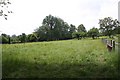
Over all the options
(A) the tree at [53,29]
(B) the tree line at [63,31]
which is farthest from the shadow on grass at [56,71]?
(A) the tree at [53,29]

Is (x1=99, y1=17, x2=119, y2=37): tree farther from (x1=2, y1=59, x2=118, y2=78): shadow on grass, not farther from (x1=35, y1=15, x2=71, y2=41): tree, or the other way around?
(x1=2, y1=59, x2=118, y2=78): shadow on grass

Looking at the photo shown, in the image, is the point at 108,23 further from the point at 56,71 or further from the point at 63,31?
the point at 56,71

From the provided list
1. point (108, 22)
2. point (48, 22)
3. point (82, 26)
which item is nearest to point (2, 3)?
point (108, 22)

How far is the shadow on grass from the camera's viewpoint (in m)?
7.83

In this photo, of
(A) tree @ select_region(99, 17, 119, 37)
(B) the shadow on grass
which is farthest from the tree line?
(B) the shadow on grass

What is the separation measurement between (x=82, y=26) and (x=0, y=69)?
12003 centimetres

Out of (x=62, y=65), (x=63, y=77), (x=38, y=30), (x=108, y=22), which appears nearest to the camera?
(x=63, y=77)

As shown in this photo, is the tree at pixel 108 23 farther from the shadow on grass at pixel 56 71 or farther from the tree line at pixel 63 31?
the shadow on grass at pixel 56 71

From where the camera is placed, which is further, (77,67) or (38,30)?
(38,30)

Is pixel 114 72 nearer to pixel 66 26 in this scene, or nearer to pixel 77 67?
pixel 77 67

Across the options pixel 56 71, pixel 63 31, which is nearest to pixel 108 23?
pixel 63 31

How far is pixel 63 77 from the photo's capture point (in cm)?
765

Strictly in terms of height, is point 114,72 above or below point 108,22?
below

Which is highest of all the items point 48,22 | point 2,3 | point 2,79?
point 48,22
